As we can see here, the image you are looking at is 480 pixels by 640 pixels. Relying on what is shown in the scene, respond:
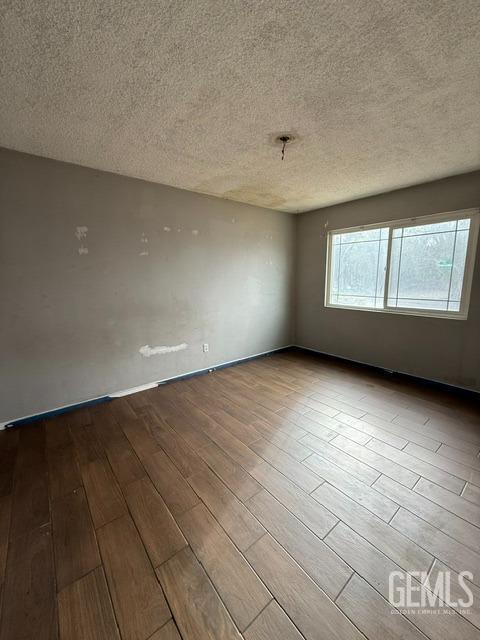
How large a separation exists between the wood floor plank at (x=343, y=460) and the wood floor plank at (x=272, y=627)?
37.1 inches

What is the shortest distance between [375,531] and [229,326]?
9.27 feet

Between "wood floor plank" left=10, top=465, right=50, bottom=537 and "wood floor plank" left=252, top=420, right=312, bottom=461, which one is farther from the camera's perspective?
"wood floor plank" left=252, top=420, right=312, bottom=461

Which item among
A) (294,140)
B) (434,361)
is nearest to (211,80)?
(294,140)

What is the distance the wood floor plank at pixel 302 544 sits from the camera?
1140 mm

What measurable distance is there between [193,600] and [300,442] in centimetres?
124

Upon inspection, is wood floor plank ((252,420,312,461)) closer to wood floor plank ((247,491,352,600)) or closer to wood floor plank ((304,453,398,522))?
wood floor plank ((304,453,398,522))

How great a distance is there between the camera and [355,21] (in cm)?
108

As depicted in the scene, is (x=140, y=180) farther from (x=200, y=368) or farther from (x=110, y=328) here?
(x=200, y=368)

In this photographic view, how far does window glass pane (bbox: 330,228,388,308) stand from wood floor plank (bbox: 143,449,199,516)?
3264 mm

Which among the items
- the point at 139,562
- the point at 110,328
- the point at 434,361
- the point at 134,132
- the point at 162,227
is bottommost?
the point at 139,562

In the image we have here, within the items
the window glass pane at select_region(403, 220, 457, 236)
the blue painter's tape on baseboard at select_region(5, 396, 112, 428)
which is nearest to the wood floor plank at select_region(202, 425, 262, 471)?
the blue painter's tape on baseboard at select_region(5, 396, 112, 428)

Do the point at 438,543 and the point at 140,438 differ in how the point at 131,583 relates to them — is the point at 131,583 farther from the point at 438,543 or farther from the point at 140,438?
the point at 438,543

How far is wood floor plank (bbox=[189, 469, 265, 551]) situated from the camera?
4.37ft

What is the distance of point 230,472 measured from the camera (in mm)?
1761
